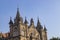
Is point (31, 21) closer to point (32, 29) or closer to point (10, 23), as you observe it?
point (32, 29)

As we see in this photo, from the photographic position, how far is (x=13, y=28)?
61.4 m

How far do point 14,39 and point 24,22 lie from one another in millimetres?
6979

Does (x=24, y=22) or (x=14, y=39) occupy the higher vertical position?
(x=24, y=22)

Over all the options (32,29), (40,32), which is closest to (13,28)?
(32,29)

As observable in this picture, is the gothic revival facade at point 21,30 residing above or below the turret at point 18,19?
below

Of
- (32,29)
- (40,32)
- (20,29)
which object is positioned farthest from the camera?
(40,32)

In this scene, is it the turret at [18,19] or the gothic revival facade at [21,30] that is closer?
the gothic revival facade at [21,30]

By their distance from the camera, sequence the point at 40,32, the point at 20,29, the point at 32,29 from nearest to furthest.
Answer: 1. the point at 20,29
2. the point at 32,29
3. the point at 40,32

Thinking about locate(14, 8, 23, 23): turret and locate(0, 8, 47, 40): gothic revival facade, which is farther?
locate(14, 8, 23, 23): turret

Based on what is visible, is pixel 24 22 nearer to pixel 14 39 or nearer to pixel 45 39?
pixel 14 39

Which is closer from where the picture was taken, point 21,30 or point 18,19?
point 21,30

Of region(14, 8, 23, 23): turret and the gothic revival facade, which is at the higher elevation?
region(14, 8, 23, 23): turret

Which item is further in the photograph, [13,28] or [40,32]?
[40,32]

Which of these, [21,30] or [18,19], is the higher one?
[18,19]
